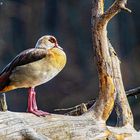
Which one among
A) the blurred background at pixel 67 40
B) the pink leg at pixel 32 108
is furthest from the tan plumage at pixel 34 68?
the blurred background at pixel 67 40

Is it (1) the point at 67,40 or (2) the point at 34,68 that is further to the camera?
(1) the point at 67,40

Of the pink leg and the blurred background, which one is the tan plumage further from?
the blurred background

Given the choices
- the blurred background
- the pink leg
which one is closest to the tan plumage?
the pink leg

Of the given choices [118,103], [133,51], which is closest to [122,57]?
[133,51]

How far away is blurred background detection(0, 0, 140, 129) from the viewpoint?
14.6 ft

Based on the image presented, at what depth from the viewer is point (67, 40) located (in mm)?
4523

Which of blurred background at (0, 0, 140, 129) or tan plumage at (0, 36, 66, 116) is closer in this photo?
tan plumage at (0, 36, 66, 116)

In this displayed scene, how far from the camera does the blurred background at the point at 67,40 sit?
4.45 meters

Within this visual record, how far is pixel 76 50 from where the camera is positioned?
451 cm

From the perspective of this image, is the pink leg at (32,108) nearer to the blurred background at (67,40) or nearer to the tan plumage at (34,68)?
the tan plumage at (34,68)

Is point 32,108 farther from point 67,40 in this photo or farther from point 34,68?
point 67,40

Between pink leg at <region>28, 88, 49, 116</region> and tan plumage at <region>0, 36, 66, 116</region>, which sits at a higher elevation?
tan plumage at <region>0, 36, 66, 116</region>

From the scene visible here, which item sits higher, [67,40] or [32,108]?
[67,40]

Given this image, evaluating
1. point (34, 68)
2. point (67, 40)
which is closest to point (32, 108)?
point (34, 68)
